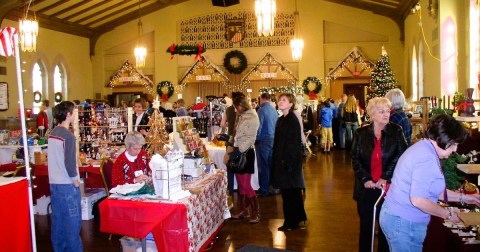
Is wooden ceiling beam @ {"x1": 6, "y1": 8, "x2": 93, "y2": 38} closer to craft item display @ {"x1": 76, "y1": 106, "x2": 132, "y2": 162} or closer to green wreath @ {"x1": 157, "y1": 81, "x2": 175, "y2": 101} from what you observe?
green wreath @ {"x1": 157, "y1": 81, "x2": 175, "y2": 101}

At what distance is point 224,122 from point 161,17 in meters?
11.0

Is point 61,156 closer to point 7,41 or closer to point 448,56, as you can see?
point 7,41

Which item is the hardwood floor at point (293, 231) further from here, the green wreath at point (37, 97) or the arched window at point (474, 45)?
the green wreath at point (37, 97)

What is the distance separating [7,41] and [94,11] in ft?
42.6

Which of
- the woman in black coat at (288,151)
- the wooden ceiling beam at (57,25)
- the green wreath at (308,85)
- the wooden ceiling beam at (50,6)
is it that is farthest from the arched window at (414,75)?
the wooden ceiling beam at (57,25)

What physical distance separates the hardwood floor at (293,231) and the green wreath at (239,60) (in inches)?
394

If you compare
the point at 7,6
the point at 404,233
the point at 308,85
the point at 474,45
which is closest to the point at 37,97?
the point at 7,6

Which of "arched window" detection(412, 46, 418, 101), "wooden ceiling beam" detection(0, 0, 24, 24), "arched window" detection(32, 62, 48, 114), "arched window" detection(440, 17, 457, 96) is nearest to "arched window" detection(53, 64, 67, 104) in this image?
"arched window" detection(32, 62, 48, 114)

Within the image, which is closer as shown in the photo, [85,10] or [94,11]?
[85,10]

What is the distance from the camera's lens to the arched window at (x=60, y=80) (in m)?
15.6

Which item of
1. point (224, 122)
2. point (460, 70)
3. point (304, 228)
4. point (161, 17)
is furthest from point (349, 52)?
point (304, 228)

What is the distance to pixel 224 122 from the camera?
24.4 feet

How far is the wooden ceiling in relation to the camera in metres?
13.3

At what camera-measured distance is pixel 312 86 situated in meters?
15.9
